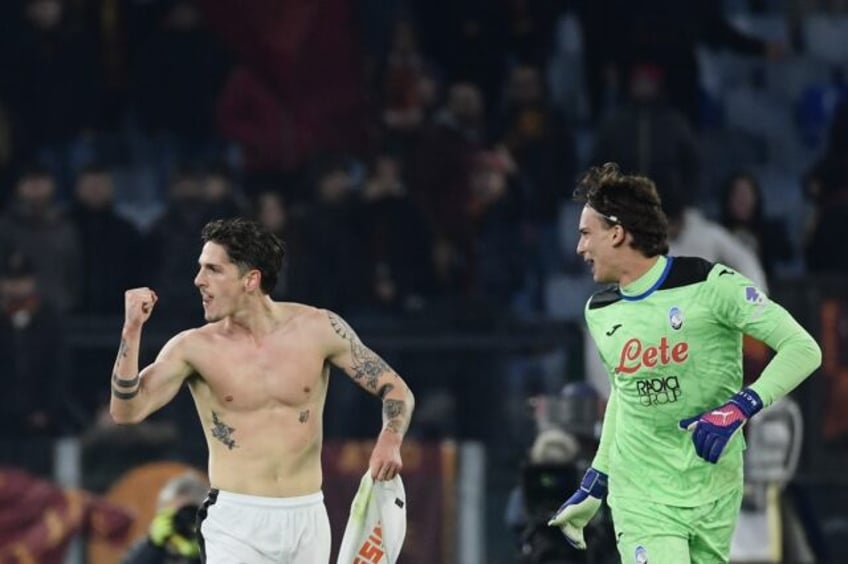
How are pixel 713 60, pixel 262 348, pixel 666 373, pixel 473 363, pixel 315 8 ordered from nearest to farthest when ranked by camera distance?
pixel 666 373 < pixel 262 348 < pixel 473 363 < pixel 315 8 < pixel 713 60

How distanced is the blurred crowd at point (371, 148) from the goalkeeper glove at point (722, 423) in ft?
20.2

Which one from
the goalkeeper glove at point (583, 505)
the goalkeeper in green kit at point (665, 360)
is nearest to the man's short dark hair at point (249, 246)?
the goalkeeper in green kit at point (665, 360)

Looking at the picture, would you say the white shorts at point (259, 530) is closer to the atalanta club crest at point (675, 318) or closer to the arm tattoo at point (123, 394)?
the arm tattoo at point (123, 394)

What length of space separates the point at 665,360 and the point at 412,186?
7833 millimetres

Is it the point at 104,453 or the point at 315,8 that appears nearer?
the point at 104,453

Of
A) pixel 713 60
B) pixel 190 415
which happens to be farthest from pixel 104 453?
pixel 713 60

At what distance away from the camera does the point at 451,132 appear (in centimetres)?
1576

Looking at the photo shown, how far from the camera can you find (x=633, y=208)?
7875 millimetres

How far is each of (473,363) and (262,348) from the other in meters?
5.68

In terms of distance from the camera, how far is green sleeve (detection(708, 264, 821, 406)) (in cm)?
753

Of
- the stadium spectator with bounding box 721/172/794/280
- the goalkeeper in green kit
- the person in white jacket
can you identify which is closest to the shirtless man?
the goalkeeper in green kit

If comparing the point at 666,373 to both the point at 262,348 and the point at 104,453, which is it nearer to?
the point at 262,348

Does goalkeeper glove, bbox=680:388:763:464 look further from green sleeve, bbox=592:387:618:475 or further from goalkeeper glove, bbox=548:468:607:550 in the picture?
goalkeeper glove, bbox=548:468:607:550

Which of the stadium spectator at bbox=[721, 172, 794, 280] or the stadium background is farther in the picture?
the stadium spectator at bbox=[721, 172, 794, 280]
